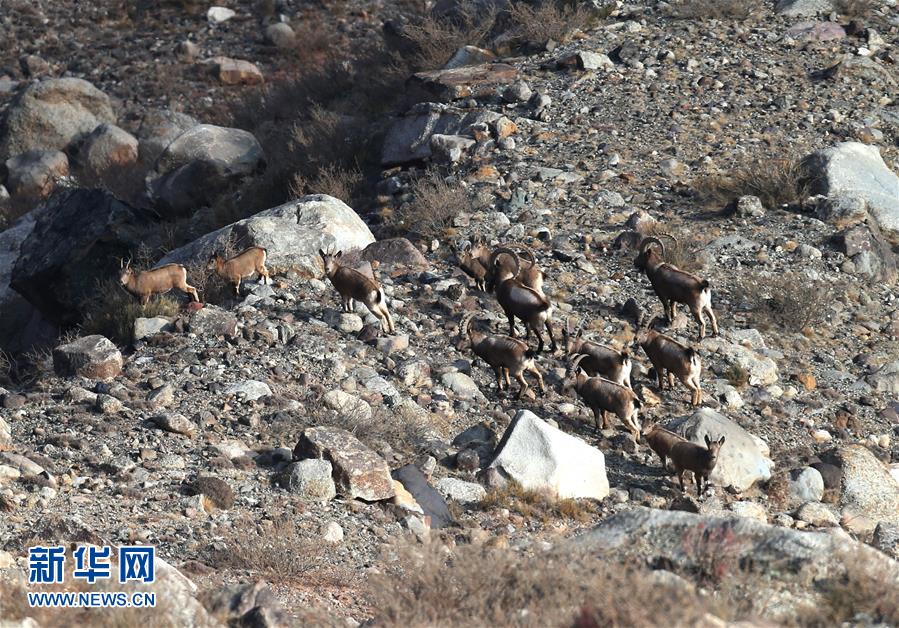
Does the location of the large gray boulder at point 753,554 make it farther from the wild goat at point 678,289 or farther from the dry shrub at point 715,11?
the dry shrub at point 715,11

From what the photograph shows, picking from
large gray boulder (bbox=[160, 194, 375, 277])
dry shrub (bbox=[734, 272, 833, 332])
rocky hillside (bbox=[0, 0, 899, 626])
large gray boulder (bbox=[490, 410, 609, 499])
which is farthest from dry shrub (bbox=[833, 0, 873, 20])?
large gray boulder (bbox=[490, 410, 609, 499])

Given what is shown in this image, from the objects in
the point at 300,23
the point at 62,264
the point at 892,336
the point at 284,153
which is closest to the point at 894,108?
the point at 892,336

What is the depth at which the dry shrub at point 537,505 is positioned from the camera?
8938 mm

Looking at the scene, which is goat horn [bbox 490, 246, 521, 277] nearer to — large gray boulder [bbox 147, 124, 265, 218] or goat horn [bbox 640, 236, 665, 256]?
goat horn [bbox 640, 236, 665, 256]

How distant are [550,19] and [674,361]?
942cm

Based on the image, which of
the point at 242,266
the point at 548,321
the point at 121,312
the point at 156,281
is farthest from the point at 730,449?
the point at 121,312

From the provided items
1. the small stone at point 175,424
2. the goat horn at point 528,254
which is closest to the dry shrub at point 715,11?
the goat horn at point 528,254

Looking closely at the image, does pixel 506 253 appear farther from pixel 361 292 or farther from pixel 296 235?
pixel 296 235

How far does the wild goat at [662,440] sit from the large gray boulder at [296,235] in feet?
15.5

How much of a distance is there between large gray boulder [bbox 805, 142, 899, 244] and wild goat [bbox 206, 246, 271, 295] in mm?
7109

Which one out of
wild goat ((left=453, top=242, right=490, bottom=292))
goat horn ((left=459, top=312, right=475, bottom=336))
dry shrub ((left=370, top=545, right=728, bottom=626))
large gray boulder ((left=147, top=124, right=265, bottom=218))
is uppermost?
dry shrub ((left=370, top=545, right=728, bottom=626))

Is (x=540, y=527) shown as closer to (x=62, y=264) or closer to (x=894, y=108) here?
(x=62, y=264)

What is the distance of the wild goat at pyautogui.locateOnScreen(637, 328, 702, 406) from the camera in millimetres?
10570

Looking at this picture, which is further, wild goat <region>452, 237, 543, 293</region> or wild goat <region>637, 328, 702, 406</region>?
wild goat <region>452, 237, 543, 293</region>
